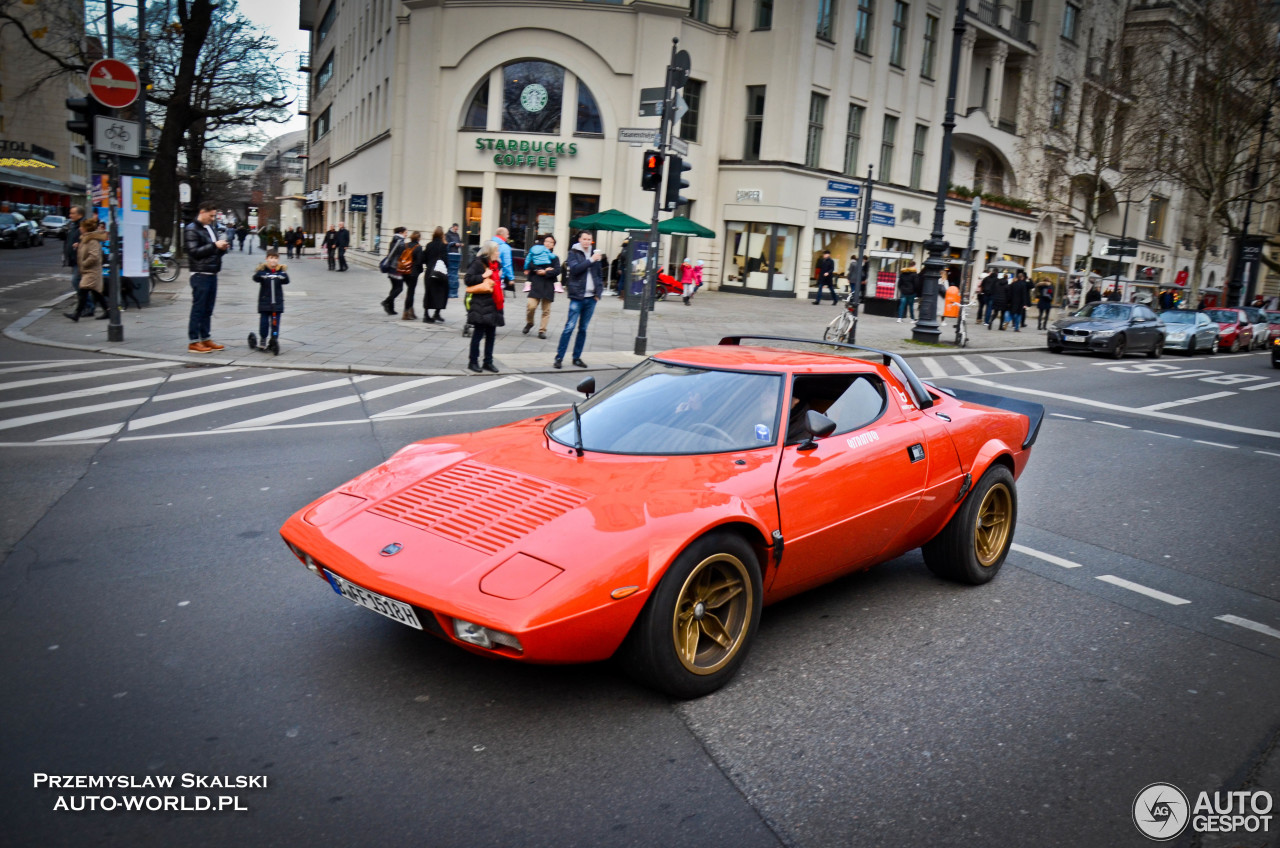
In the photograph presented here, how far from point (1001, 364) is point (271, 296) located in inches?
590

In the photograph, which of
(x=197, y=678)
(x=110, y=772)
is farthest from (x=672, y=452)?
(x=110, y=772)

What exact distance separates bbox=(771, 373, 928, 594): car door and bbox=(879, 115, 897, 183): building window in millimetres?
39896

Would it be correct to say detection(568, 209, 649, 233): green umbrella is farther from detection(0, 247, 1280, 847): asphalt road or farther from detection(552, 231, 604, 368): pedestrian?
detection(0, 247, 1280, 847): asphalt road

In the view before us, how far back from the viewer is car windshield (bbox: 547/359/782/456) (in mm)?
4398

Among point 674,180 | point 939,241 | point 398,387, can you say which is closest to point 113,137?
point 398,387

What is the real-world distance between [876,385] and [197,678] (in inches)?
142

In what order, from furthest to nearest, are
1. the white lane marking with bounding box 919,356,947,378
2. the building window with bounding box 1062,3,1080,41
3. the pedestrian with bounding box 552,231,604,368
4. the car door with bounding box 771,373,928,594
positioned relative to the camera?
the building window with bounding box 1062,3,1080,41
the white lane marking with bounding box 919,356,947,378
the pedestrian with bounding box 552,231,604,368
the car door with bounding box 771,373,928,594

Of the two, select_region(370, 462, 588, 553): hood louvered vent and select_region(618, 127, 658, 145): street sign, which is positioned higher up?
select_region(618, 127, 658, 145): street sign

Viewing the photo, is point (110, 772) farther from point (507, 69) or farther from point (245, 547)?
point (507, 69)

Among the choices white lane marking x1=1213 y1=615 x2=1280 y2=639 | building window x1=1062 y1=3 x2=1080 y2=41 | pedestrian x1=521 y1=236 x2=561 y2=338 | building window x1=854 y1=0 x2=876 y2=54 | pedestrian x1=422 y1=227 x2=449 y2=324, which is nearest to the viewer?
white lane marking x1=1213 y1=615 x2=1280 y2=639

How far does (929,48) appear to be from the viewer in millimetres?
43375

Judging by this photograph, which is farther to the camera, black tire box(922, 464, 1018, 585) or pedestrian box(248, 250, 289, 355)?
pedestrian box(248, 250, 289, 355)

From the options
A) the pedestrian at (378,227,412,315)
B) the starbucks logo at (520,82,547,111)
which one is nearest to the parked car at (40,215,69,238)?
the starbucks logo at (520,82,547,111)

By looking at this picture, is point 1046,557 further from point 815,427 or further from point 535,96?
point 535,96
